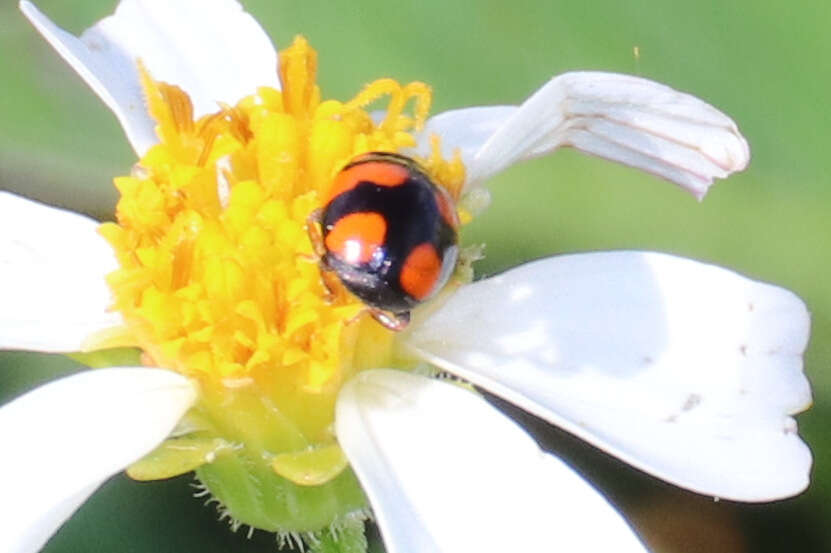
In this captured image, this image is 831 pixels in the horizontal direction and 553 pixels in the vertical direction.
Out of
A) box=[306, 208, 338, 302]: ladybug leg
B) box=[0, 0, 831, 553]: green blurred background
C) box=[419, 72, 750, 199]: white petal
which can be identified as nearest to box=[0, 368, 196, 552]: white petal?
box=[306, 208, 338, 302]: ladybug leg

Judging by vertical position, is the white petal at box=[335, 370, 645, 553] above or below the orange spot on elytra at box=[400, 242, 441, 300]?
below

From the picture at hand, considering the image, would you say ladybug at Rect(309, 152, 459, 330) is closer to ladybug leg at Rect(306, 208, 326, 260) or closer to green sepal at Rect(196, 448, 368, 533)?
ladybug leg at Rect(306, 208, 326, 260)

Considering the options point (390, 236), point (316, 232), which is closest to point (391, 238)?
point (390, 236)

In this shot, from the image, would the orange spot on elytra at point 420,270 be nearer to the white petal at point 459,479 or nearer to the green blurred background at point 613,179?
the white petal at point 459,479

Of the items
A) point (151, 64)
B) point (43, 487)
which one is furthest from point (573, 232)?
point (43, 487)

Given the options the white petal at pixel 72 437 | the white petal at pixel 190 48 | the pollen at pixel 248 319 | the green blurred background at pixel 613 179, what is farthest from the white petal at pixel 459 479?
the green blurred background at pixel 613 179

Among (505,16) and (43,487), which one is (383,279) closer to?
(43,487)
